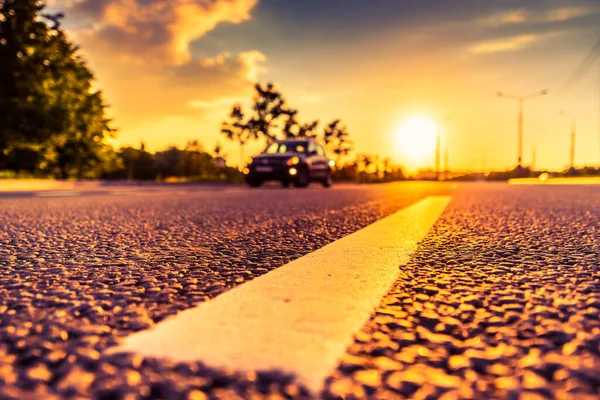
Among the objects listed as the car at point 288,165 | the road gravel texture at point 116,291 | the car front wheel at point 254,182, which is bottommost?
the road gravel texture at point 116,291

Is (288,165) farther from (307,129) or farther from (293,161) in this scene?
(307,129)

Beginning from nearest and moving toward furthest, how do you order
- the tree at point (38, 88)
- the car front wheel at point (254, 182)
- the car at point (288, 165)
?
the car at point (288, 165), the car front wheel at point (254, 182), the tree at point (38, 88)

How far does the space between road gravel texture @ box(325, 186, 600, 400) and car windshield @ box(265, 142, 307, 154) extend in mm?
15897

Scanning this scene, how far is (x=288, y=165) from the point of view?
16.8 meters

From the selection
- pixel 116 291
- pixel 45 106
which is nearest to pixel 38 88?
pixel 45 106

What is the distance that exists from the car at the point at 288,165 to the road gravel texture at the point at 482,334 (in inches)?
567

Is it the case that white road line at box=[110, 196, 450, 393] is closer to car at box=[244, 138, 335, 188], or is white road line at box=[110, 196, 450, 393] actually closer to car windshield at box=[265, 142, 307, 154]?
car at box=[244, 138, 335, 188]

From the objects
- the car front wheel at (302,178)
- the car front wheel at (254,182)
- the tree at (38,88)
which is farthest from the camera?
the tree at (38,88)

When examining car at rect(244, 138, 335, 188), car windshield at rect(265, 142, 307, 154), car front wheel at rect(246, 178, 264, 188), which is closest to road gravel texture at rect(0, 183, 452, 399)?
car at rect(244, 138, 335, 188)

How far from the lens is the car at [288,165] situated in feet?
55.4

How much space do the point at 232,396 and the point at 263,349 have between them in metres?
0.23

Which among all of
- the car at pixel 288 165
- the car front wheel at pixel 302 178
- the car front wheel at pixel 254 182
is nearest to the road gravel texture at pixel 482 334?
the car at pixel 288 165

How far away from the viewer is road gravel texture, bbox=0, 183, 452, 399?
985 millimetres

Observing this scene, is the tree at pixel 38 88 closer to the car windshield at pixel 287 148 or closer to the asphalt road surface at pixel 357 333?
the car windshield at pixel 287 148
